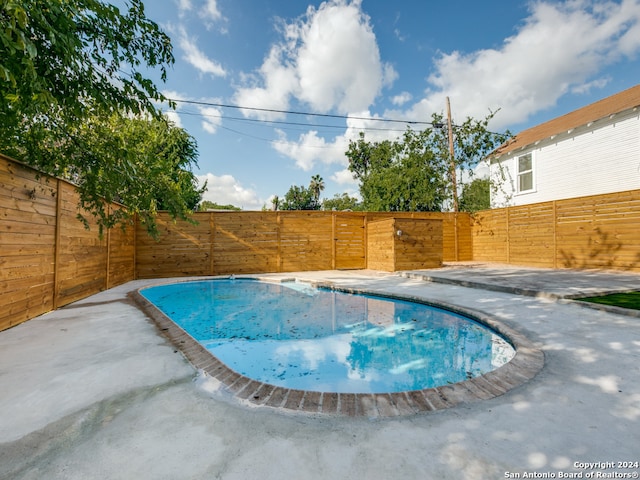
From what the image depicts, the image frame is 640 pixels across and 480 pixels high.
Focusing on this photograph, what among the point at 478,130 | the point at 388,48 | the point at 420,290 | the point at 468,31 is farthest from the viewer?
the point at 478,130

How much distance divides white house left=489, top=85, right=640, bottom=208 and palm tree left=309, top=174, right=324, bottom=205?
3322 cm

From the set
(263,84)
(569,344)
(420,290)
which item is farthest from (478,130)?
(569,344)

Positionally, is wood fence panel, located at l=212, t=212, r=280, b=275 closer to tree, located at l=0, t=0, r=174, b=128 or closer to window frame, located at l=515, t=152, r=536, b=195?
tree, located at l=0, t=0, r=174, b=128

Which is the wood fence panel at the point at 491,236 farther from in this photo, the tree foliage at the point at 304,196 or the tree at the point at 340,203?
the tree foliage at the point at 304,196

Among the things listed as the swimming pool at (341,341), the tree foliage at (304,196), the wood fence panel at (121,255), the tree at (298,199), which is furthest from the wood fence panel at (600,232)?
the tree at (298,199)

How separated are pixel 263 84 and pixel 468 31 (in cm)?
903

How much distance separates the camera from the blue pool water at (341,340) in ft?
10.3

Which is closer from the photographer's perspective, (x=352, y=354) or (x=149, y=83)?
(x=149, y=83)

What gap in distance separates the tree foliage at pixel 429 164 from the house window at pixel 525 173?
8.75 ft

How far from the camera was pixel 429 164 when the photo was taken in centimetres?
1841

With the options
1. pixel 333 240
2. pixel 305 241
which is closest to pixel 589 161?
pixel 333 240

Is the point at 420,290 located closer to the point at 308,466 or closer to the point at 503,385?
the point at 503,385

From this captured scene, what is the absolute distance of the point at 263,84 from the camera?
1302cm

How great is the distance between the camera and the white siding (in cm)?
1008
